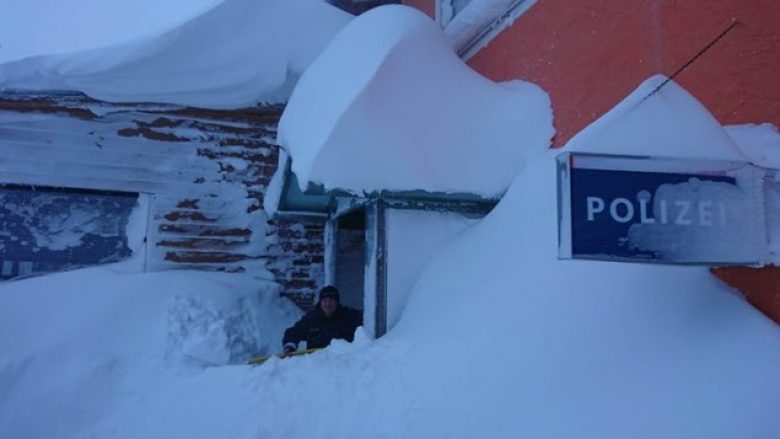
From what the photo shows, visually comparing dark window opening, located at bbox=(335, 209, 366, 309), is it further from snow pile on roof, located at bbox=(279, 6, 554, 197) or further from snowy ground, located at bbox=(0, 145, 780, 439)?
snow pile on roof, located at bbox=(279, 6, 554, 197)

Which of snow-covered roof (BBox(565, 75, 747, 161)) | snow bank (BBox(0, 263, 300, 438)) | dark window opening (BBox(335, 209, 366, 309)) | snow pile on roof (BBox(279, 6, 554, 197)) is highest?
snow pile on roof (BBox(279, 6, 554, 197))

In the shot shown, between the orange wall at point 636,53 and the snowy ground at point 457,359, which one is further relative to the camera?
the orange wall at point 636,53

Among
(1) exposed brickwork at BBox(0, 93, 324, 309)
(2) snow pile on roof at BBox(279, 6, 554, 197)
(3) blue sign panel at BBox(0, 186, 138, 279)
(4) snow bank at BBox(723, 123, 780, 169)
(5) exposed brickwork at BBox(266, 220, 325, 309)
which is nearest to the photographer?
(4) snow bank at BBox(723, 123, 780, 169)

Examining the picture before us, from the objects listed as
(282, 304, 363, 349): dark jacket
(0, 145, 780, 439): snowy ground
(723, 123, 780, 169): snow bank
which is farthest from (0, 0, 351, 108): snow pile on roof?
(723, 123, 780, 169): snow bank

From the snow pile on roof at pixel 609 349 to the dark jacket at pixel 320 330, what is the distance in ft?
6.63

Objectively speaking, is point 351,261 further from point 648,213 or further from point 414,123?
point 648,213

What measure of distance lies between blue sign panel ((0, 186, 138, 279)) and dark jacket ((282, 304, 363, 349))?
2510 mm

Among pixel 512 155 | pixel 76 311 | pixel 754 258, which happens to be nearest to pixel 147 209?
pixel 76 311

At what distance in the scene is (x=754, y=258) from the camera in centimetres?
253

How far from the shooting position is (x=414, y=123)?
201 inches

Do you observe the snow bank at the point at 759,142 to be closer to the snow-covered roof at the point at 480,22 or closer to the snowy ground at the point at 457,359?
the snowy ground at the point at 457,359

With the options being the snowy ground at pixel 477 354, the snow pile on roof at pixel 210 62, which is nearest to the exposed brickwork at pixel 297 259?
the snowy ground at pixel 477 354

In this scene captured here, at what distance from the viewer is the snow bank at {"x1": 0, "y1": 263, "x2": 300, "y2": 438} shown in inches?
196

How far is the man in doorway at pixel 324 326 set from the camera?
6.01 m
